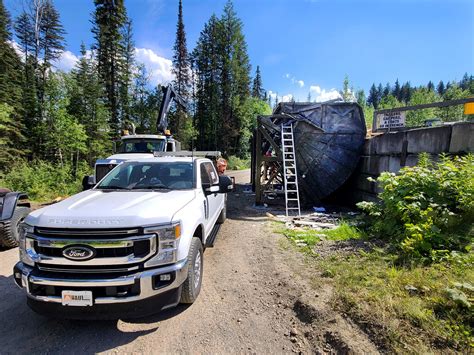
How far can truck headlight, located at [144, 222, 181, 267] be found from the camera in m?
2.60

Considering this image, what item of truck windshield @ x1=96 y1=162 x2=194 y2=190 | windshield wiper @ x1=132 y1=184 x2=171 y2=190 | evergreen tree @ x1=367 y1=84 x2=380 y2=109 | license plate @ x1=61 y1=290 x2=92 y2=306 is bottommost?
license plate @ x1=61 y1=290 x2=92 y2=306

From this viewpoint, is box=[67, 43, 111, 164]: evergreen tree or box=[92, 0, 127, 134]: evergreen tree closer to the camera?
box=[67, 43, 111, 164]: evergreen tree

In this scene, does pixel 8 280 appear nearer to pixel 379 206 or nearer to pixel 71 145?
pixel 379 206

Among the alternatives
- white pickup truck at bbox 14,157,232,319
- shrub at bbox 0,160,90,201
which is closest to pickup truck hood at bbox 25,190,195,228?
white pickup truck at bbox 14,157,232,319

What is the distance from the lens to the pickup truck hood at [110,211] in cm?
252

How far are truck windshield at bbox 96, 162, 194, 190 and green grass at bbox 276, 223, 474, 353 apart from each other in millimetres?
2645

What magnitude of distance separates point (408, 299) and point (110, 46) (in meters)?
27.2

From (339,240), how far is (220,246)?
8.67 ft

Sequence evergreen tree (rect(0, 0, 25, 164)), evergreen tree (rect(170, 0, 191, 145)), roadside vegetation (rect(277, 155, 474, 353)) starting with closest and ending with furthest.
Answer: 1. roadside vegetation (rect(277, 155, 474, 353))
2. evergreen tree (rect(0, 0, 25, 164))
3. evergreen tree (rect(170, 0, 191, 145))

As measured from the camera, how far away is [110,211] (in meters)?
2.71

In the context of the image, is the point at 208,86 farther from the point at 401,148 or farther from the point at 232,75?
the point at 401,148

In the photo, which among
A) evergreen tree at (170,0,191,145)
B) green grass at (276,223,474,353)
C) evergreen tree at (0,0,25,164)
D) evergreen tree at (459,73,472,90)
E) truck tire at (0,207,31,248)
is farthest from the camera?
evergreen tree at (459,73,472,90)

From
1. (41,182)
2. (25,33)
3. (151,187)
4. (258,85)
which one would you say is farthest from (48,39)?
(258,85)

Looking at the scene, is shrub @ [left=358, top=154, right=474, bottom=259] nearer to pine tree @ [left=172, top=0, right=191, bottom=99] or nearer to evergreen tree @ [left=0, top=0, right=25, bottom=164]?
evergreen tree @ [left=0, top=0, right=25, bottom=164]
